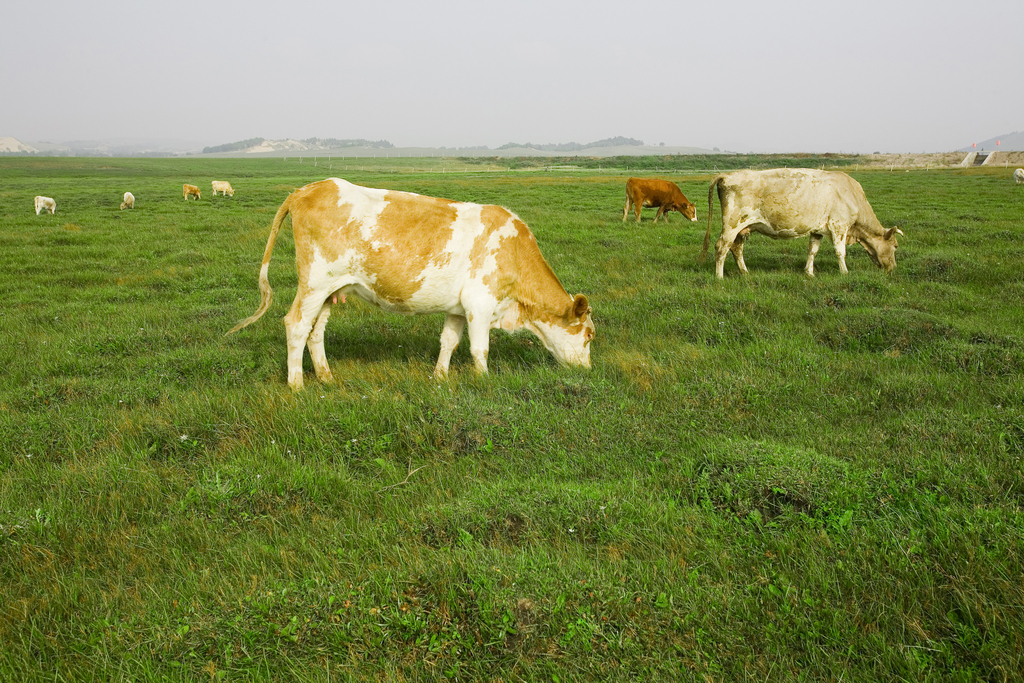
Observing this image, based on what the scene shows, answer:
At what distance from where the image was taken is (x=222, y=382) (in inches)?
259

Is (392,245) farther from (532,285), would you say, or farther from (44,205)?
(44,205)

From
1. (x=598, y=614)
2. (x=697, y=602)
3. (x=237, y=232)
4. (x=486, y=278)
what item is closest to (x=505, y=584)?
(x=598, y=614)

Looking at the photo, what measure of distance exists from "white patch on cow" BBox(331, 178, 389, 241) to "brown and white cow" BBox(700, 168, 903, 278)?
8073 mm

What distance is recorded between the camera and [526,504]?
12.4 feet

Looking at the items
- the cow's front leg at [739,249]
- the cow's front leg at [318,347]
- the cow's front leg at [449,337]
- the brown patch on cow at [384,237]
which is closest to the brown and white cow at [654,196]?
the cow's front leg at [739,249]

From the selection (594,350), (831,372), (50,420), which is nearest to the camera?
(50,420)

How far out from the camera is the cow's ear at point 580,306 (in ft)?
22.0

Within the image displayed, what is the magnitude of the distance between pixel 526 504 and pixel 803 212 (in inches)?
438

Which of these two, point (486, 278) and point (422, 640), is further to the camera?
point (486, 278)

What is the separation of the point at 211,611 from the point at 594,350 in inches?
218

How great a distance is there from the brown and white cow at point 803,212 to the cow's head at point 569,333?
20.6 feet

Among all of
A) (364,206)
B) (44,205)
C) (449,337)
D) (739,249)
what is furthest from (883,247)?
(44,205)

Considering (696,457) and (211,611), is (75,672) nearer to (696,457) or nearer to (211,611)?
(211,611)

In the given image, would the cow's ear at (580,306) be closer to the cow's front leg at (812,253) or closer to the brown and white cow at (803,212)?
the brown and white cow at (803,212)
